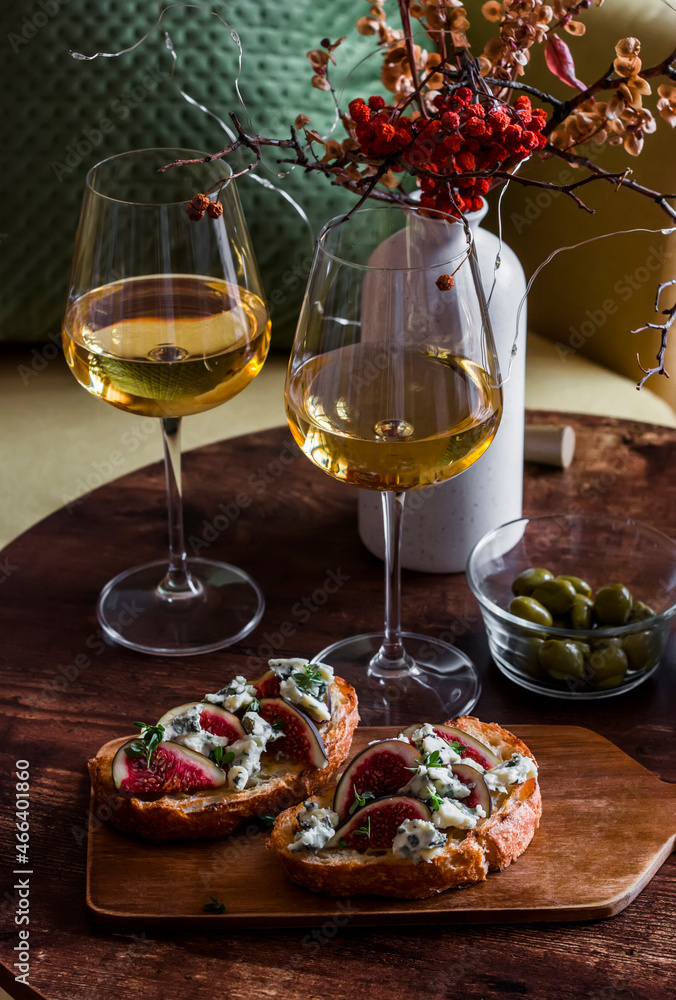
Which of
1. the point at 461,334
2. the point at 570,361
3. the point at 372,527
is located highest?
the point at 461,334

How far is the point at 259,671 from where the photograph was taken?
1257 millimetres

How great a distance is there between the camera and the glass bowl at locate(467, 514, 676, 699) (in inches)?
46.2

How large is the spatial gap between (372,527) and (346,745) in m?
0.39

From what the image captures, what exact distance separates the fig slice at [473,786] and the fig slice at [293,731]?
0.14 meters

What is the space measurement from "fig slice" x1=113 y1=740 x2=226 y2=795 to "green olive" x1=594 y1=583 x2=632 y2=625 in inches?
19.3

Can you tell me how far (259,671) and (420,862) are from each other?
1.25 ft

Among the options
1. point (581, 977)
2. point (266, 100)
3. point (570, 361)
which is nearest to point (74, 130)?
point (266, 100)

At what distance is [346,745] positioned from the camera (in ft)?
3.63

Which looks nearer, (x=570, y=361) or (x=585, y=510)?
(x=585, y=510)

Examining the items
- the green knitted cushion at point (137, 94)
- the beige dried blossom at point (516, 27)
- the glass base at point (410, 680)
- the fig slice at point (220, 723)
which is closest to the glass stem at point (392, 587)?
the glass base at point (410, 680)

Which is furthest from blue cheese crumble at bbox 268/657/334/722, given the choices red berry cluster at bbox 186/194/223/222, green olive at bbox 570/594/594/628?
red berry cluster at bbox 186/194/223/222

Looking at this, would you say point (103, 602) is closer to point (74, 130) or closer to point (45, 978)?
point (45, 978)

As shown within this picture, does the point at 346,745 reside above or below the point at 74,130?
below

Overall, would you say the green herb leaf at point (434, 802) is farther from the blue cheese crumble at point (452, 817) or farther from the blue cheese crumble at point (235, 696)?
the blue cheese crumble at point (235, 696)
